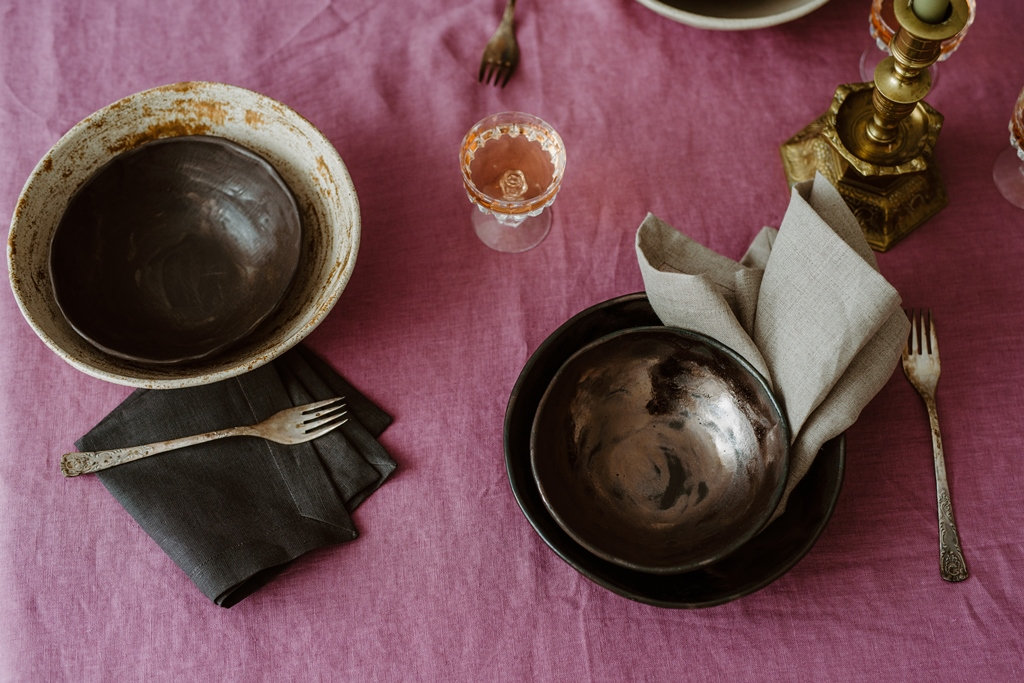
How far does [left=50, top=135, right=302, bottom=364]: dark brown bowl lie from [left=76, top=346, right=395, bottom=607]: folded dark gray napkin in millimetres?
59

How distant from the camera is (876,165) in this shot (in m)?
0.71

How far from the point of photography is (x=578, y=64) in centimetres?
83

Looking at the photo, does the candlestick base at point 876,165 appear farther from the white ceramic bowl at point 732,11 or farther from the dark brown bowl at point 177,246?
the dark brown bowl at point 177,246

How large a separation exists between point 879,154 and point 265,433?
60 cm

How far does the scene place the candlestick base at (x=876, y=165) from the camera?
2.32 feet

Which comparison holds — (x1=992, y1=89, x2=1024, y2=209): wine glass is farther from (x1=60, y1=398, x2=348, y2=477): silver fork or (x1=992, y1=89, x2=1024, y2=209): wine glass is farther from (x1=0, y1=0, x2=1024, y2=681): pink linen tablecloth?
(x1=60, y1=398, x2=348, y2=477): silver fork

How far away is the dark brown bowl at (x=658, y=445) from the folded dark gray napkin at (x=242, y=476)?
6.6 inches

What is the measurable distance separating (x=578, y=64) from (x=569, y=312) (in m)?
0.27

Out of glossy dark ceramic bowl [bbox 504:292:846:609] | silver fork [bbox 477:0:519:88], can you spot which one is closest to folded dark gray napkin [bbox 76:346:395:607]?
glossy dark ceramic bowl [bbox 504:292:846:609]

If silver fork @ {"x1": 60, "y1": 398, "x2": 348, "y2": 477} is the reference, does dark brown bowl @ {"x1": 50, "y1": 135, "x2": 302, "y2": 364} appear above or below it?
above

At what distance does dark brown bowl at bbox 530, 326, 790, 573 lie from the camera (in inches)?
24.4

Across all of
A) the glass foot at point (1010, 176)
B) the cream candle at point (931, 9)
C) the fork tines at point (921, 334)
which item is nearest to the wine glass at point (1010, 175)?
the glass foot at point (1010, 176)

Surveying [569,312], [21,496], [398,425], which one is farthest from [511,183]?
[21,496]

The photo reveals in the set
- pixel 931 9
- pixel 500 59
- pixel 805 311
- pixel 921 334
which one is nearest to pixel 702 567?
pixel 805 311
